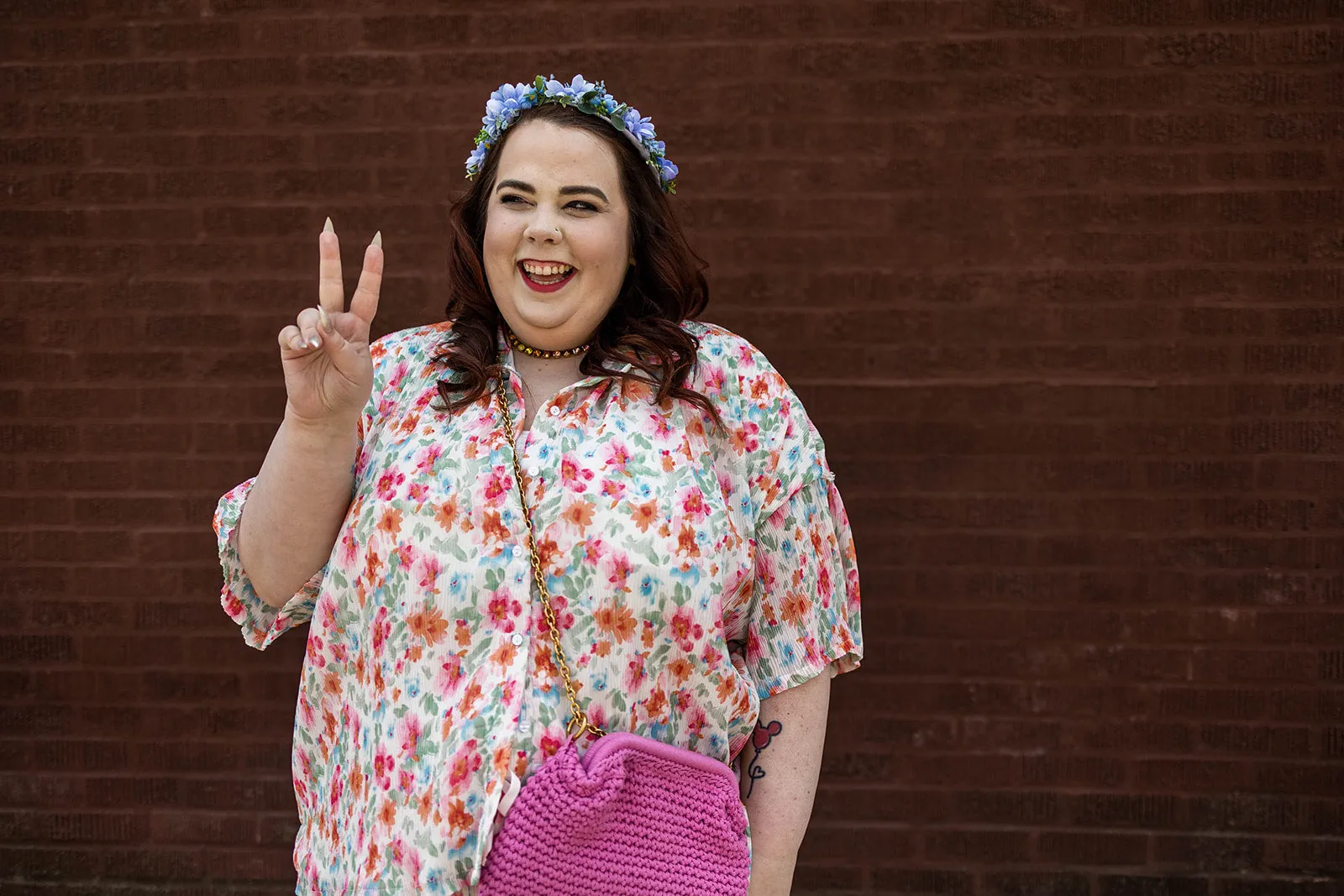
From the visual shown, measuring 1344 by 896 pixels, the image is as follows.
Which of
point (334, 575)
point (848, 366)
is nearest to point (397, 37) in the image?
point (848, 366)

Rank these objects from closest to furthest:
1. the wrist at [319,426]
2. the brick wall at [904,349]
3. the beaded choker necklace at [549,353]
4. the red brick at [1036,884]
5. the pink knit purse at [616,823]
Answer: the pink knit purse at [616,823] < the wrist at [319,426] < the beaded choker necklace at [549,353] < the brick wall at [904,349] < the red brick at [1036,884]

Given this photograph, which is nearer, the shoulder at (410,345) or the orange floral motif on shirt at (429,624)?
the orange floral motif on shirt at (429,624)

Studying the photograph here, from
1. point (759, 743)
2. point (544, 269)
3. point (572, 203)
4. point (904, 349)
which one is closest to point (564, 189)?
point (572, 203)

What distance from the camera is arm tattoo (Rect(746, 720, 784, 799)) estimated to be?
2211 mm

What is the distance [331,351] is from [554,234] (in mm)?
418

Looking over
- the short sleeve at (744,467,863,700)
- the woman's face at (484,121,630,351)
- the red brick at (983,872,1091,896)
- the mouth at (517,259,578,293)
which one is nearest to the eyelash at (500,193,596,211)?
the woman's face at (484,121,630,351)

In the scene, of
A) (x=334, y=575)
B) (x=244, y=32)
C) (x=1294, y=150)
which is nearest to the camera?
(x=334, y=575)

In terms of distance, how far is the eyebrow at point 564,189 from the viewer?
2.15 meters

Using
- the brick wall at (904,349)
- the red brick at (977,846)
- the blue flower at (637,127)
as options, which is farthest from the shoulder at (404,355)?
the red brick at (977,846)

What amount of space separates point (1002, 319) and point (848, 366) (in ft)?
1.51

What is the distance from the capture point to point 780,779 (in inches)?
86.9

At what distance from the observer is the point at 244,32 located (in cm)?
386

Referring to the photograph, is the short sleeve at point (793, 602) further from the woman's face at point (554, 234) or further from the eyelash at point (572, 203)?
the eyelash at point (572, 203)

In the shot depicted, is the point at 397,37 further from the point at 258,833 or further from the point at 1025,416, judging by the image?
the point at 258,833
